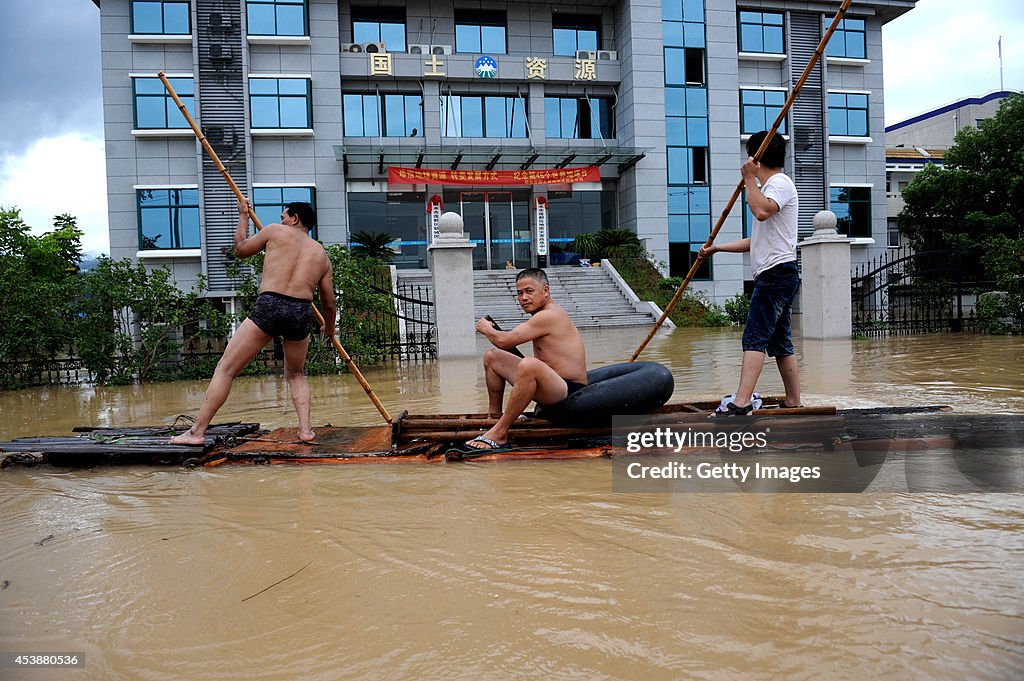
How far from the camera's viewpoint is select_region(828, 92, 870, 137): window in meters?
30.8

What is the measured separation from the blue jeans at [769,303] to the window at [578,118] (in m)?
26.1

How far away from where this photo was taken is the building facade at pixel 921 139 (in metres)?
39.6

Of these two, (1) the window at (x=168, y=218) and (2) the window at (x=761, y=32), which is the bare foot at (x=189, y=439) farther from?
(2) the window at (x=761, y=32)

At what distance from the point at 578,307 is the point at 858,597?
22.2 meters

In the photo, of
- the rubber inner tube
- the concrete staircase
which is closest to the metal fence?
the concrete staircase

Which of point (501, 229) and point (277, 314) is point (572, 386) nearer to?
point (277, 314)

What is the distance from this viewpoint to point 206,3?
25.6m

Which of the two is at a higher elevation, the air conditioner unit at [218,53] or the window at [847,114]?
the air conditioner unit at [218,53]

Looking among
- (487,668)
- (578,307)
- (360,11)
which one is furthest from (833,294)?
(360,11)

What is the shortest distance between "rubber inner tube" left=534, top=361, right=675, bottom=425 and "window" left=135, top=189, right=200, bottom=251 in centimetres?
2449

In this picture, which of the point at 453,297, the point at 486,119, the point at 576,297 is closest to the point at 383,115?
the point at 486,119

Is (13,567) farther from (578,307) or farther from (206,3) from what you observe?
(206,3)

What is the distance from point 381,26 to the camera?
2889cm

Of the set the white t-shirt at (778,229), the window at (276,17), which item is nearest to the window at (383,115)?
the window at (276,17)
